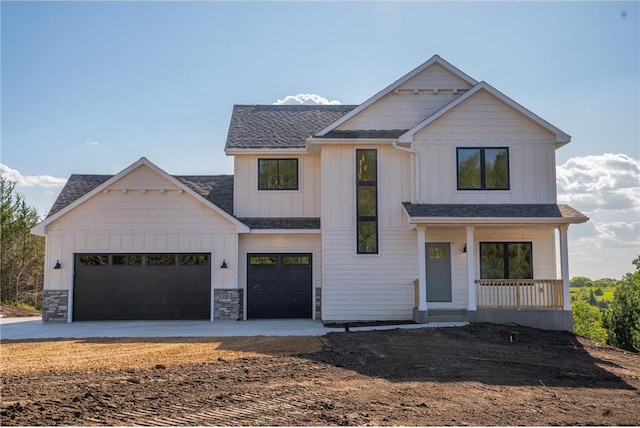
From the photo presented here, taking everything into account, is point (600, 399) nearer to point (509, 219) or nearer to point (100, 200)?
point (509, 219)

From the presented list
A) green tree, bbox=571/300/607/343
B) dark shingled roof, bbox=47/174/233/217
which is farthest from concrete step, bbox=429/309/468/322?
green tree, bbox=571/300/607/343

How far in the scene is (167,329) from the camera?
1439 centimetres

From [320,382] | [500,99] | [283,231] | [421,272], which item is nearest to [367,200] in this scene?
[421,272]

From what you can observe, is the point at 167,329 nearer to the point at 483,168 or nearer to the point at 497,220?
the point at 497,220

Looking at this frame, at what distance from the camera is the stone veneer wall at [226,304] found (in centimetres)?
1670

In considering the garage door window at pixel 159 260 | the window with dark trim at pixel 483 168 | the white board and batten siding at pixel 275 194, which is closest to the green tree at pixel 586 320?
the window with dark trim at pixel 483 168

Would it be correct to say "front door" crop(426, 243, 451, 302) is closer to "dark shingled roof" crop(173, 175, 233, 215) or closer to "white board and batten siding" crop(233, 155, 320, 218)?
"white board and batten siding" crop(233, 155, 320, 218)

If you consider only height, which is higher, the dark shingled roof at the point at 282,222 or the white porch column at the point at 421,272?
the dark shingled roof at the point at 282,222

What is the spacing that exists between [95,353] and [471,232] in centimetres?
969

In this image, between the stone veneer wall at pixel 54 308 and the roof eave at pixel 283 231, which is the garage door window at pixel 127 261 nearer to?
the stone veneer wall at pixel 54 308

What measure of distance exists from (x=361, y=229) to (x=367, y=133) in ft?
9.24

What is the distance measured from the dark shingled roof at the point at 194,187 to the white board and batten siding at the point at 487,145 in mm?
6566

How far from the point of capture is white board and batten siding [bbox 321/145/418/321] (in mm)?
15719

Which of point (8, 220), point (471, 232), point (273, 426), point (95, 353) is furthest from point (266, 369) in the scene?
point (8, 220)
